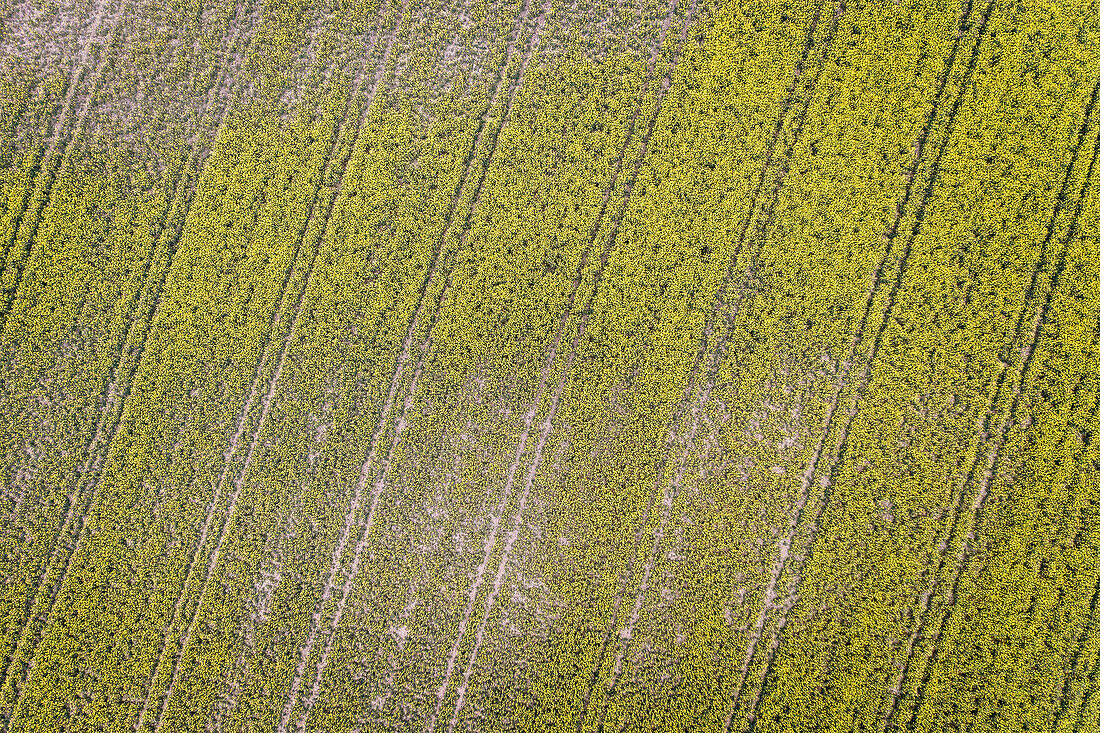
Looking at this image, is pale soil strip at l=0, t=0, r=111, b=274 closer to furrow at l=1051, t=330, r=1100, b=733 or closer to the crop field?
the crop field

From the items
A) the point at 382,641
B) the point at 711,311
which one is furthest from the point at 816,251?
the point at 382,641

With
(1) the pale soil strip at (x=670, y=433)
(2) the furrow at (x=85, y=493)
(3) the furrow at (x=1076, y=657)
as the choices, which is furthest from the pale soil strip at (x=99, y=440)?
(3) the furrow at (x=1076, y=657)

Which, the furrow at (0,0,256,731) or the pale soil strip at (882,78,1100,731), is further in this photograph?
the furrow at (0,0,256,731)

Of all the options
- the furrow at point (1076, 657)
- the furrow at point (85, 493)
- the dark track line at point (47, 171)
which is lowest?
the furrow at point (85, 493)

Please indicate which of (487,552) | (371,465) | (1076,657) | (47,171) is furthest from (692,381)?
(47,171)

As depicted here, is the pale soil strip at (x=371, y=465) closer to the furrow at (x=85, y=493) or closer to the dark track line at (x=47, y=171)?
the furrow at (x=85, y=493)

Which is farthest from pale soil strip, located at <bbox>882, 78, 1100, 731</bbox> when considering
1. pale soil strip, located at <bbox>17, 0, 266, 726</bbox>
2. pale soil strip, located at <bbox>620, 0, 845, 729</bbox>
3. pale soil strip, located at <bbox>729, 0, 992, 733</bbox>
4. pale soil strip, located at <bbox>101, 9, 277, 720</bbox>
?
pale soil strip, located at <bbox>17, 0, 266, 726</bbox>

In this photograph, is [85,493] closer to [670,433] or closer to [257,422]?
[257,422]
